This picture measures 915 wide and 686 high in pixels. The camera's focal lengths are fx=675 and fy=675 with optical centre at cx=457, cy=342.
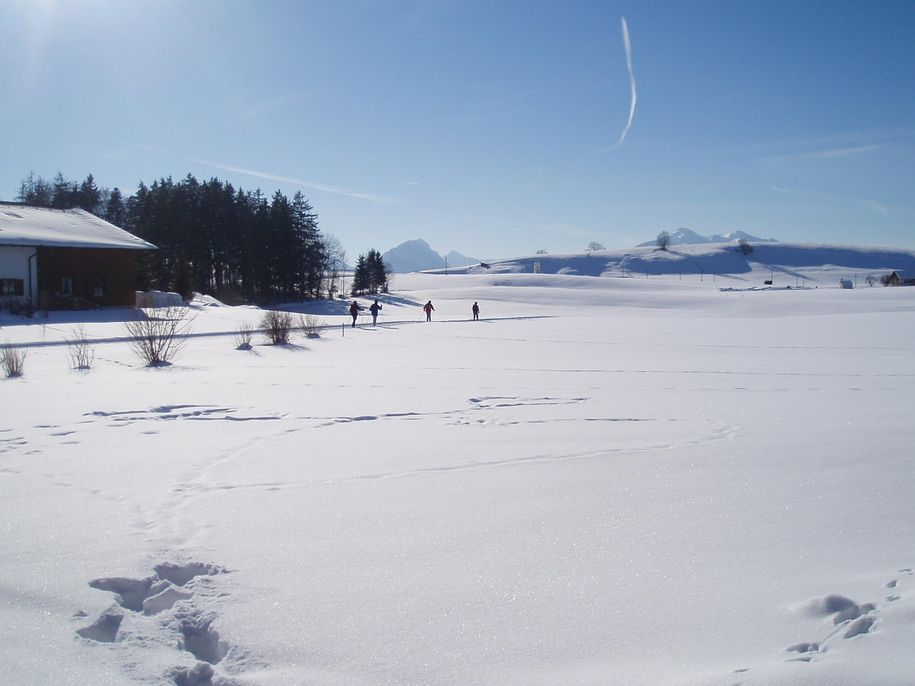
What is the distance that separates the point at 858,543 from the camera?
484 centimetres

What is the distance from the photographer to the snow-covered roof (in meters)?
38.7

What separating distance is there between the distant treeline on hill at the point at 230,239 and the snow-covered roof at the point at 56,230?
40.5 ft

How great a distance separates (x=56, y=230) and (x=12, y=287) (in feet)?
18.0

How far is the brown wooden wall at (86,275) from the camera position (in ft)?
129

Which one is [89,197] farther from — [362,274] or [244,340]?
[244,340]

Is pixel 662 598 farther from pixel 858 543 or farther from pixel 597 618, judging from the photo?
pixel 858 543

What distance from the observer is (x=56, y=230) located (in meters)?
41.7

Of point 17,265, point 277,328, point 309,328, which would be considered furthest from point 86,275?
point 277,328

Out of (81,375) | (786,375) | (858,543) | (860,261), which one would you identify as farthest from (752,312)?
(860,261)

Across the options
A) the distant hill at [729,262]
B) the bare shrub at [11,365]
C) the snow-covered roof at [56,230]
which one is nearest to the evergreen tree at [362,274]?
the snow-covered roof at [56,230]

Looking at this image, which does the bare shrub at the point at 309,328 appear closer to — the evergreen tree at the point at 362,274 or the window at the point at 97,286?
the window at the point at 97,286

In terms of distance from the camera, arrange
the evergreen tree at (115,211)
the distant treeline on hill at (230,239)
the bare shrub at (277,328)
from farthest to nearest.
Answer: the evergreen tree at (115,211) → the distant treeline on hill at (230,239) → the bare shrub at (277,328)

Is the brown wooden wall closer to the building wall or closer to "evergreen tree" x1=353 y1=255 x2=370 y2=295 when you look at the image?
the building wall

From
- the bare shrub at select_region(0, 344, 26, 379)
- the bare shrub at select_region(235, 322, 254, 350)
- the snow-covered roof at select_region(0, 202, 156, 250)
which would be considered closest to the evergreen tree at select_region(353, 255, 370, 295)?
the snow-covered roof at select_region(0, 202, 156, 250)
